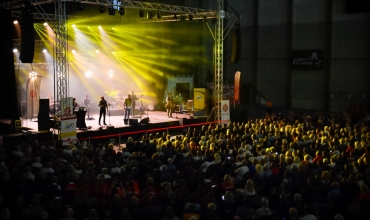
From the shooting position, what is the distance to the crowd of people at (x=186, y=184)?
6.77 metres

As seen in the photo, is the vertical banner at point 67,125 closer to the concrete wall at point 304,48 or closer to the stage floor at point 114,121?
the stage floor at point 114,121

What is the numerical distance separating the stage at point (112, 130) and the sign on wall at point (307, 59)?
27.6 ft

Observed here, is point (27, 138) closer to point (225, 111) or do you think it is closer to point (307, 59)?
point (225, 111)

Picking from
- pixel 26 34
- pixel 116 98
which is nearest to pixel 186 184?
pixel 26 34

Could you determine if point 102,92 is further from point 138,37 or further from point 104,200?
point 104,200

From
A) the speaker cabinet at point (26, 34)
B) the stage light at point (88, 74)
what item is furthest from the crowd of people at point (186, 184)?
the stage light at point (88, 74)

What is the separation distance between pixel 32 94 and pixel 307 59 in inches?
607

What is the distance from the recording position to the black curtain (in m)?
17.6

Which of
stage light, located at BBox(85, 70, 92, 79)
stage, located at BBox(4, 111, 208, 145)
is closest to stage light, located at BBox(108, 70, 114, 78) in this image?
stage light, located at BBox(85, 70, 92, 79)

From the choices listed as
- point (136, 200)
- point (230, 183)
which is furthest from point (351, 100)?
point (136, 200)

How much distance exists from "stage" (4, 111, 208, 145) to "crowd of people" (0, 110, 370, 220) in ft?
11.8

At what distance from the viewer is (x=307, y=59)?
82.1ft

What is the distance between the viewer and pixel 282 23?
2647cm

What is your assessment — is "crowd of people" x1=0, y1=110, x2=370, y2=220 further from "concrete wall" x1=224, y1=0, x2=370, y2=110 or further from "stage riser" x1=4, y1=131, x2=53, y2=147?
"concrete wall" x1=224, y1=0, x2=370, y2=110
